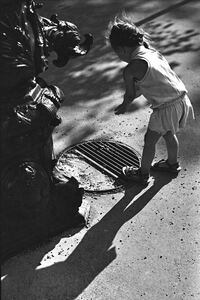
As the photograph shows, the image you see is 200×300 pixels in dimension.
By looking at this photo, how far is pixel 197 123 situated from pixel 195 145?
1.43ft

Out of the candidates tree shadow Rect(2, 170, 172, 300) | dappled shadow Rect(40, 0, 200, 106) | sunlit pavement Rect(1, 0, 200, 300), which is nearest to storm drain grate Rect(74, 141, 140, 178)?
sunlit pavement Rect(1, 0, 200, 300)

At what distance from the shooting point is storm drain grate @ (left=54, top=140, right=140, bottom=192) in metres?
4.97

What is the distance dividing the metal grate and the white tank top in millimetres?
855

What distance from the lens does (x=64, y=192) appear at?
170 inches

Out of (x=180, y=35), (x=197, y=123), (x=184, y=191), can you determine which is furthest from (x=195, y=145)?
(x=180, y=35)

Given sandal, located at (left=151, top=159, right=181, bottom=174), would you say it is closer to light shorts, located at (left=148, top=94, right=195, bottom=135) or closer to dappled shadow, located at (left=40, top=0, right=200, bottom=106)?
light shorts, located at (left=148, top=94, right=195, bottom=135)

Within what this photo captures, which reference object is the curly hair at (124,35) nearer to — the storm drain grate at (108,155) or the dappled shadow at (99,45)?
the storm drain grate at (108,155)

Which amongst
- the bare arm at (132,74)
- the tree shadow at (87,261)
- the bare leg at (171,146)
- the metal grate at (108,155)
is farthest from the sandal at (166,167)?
the bare arm at (132,74)

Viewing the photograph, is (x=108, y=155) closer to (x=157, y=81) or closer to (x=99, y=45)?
(x=157, y=81)

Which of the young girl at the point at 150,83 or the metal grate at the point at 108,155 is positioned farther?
the metal grate at the point at 108,155

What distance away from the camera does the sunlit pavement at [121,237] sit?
12.6 ft

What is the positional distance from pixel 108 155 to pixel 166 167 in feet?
2.11

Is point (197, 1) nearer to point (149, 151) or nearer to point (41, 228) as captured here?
point (149, 151)

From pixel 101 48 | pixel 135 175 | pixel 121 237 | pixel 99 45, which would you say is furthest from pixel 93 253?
pixel 99 45
